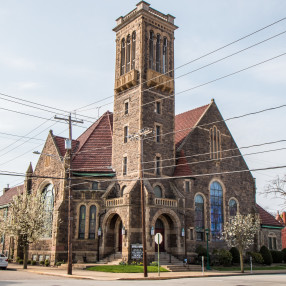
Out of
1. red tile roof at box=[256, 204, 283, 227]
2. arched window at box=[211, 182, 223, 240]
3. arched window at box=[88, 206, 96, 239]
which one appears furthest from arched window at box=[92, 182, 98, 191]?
red tile roof at box=[256, 204, 283, 227]

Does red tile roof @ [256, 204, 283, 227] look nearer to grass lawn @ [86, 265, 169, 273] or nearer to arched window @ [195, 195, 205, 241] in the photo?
arched window @ [195, 195, 205, 241]

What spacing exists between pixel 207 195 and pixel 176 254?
859cm

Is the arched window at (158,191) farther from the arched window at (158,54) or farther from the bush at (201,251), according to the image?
the arched window at (158,54)

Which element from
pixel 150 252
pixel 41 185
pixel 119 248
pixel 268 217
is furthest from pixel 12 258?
pixel 268 217

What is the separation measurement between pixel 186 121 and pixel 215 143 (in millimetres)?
4444

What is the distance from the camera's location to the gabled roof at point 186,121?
136ft

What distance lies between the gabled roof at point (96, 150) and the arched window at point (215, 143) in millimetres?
11314

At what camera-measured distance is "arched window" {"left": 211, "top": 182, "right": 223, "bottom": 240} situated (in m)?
40.3

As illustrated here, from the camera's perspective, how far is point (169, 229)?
3503cm

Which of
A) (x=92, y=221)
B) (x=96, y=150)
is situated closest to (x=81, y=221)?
(x=92, y=221)

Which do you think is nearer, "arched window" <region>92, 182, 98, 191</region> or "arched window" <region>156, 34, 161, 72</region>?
"arched window" <region>92, 182, 98, 191</region>

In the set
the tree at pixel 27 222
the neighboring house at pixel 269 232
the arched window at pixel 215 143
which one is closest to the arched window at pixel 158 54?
the arched window at pixel 215 143

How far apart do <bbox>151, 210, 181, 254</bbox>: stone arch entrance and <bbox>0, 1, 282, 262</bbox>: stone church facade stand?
0.29ft

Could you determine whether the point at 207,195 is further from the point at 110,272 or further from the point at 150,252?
the point at 110,272
